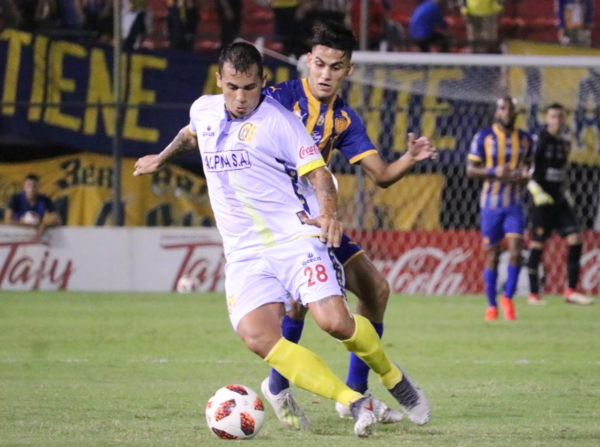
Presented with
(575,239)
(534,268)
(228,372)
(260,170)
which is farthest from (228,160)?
(575,239)

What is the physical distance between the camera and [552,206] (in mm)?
14047

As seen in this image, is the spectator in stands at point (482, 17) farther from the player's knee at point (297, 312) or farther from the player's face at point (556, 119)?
the player's knee at point (297, 312)

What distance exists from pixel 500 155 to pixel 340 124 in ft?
21.0

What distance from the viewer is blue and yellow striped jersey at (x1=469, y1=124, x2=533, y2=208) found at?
11992 mm

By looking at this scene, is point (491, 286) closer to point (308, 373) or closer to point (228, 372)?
point (228, 372)

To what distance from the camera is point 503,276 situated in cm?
1478

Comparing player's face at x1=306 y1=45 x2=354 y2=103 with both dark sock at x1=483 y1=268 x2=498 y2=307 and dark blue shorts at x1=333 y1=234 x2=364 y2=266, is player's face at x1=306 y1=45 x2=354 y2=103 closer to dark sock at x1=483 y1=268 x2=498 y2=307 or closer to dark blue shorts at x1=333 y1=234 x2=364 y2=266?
dark blue shorts at x1=333 y1=234 x2=364 y2=266

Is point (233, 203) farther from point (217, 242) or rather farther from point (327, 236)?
point (217, 242)

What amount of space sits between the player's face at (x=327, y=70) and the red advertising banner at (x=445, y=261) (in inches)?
353

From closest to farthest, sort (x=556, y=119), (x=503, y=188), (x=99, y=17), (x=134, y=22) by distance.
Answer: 1. (x=503, y=188)
2. (x=556, y=119)
3. (x=134, y=22)
4. (x=99, y=17)

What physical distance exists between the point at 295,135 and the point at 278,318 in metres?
0.90

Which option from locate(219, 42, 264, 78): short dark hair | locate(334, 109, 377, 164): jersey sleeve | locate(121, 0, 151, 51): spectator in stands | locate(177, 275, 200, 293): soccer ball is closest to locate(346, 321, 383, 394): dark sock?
locate(334, 109, 377, 164): jersey sleeve

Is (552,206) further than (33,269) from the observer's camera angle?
No

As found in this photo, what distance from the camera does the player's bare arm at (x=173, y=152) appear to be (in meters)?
5.92
